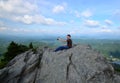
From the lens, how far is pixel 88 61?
24812 mm

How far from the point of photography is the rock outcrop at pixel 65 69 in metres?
22.8

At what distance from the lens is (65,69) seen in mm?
24156

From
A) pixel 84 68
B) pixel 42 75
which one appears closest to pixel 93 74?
pixel 84 68

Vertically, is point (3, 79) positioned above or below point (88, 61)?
below

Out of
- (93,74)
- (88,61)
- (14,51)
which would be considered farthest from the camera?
(14,51)

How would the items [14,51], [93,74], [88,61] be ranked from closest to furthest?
[93,74] < [88,61] < [14,51]

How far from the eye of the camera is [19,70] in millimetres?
25922

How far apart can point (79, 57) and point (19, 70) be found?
335 inches

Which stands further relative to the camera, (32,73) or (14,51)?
(14,51)

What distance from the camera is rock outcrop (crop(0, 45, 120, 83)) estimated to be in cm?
2279

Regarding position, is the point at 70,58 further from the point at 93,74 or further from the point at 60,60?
the point at 93,74

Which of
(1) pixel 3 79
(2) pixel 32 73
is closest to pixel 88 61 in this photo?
(2) pixel 32 73

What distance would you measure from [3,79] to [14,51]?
29680 mm

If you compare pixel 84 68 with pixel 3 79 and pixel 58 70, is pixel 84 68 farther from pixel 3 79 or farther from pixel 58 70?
pixel 3 79
